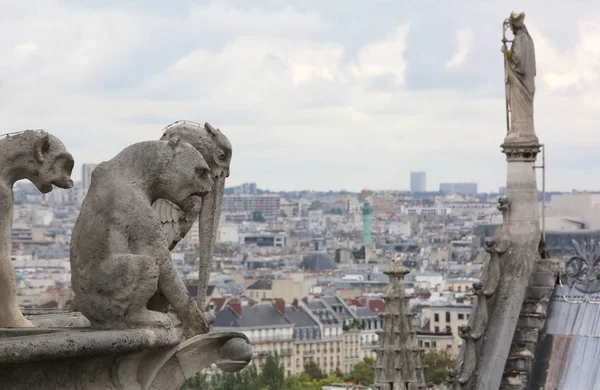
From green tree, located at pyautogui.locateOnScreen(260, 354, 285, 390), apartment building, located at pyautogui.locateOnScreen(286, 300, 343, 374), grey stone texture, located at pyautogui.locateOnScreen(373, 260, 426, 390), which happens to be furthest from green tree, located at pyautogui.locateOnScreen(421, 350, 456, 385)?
grey stone texture, located at pyautogui.locateOnScreen(373, 260, 426, 390)

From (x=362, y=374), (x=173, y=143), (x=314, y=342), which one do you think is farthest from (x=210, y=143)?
(x=314, y=342)

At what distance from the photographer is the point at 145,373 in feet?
19.9

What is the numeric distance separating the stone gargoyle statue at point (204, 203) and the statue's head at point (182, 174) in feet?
1.05

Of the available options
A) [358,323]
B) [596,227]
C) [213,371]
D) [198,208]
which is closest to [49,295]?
[358,323]

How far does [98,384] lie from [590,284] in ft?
34.6

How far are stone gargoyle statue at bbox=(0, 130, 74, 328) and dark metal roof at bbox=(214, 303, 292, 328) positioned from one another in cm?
9639

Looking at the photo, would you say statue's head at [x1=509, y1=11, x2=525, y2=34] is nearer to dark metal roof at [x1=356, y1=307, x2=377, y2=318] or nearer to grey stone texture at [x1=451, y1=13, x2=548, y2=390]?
grey stone texture at [x1=451, y1=13, x2=548, y2=390]

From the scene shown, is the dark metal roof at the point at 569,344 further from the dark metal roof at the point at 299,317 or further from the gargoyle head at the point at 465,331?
the dark metal roof at the point at 299,317

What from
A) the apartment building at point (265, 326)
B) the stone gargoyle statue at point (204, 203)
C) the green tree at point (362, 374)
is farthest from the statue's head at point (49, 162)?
the apartment building at point (265, 326)

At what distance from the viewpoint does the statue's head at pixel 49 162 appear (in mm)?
6250

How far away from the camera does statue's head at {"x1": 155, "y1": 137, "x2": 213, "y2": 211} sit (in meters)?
6.16

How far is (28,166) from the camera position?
247 inches

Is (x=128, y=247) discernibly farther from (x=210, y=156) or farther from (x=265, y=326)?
(x=265, y=326)

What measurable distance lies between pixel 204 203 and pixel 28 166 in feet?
2.29
